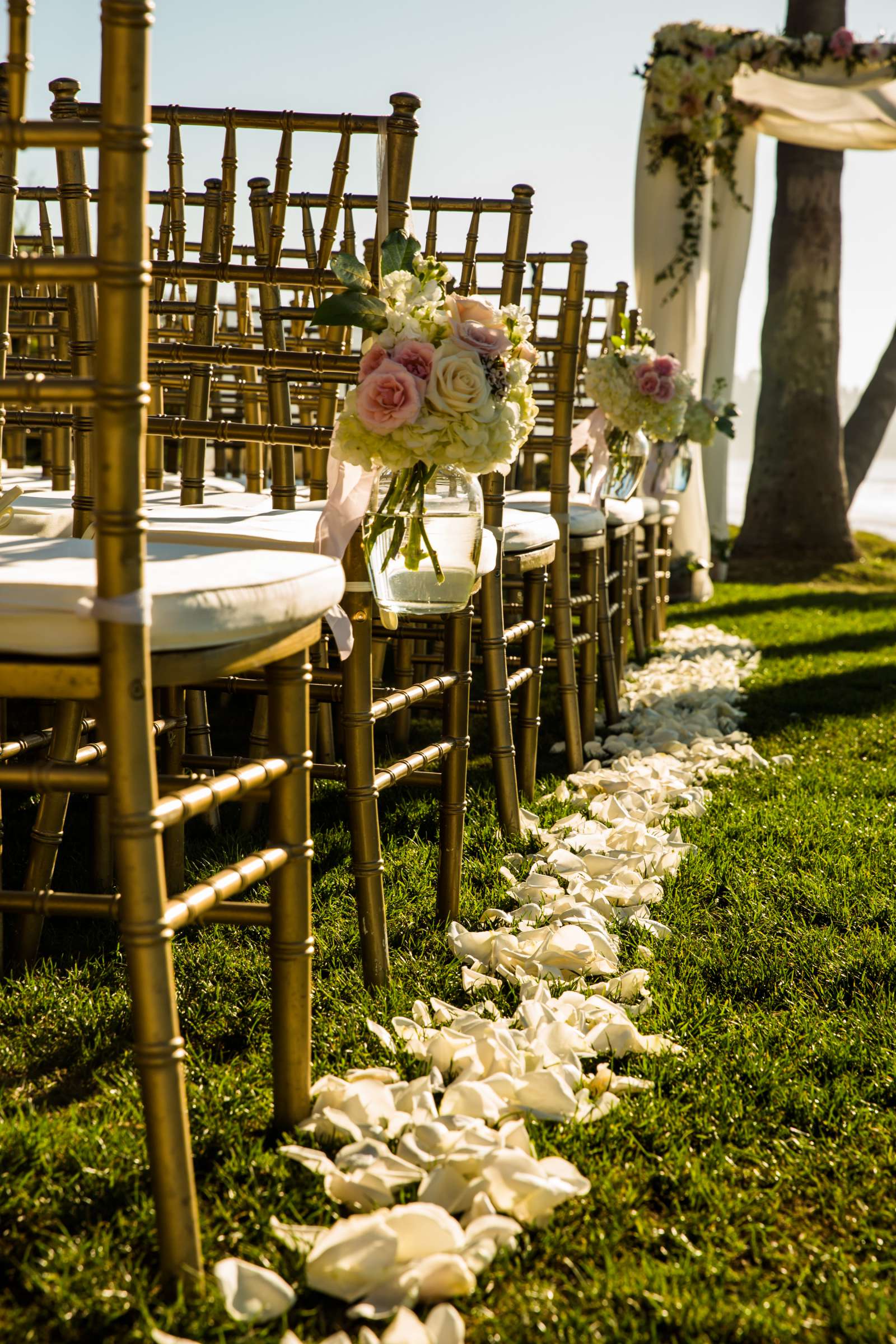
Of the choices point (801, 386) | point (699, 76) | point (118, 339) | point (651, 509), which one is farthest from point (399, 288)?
point (801, 386)

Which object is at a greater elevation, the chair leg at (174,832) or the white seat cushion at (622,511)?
the white seat cushion at (622,511)

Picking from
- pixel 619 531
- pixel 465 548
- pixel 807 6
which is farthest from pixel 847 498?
pixel 465 548

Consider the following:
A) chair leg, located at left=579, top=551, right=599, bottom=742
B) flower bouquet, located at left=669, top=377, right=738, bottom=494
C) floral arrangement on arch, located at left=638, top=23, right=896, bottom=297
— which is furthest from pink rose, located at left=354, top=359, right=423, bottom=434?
floral arrangement on arch, located at left=638, top=23, right=896, bottom=297

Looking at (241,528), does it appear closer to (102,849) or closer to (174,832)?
(174,832)

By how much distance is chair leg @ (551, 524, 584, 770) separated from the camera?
3.31m

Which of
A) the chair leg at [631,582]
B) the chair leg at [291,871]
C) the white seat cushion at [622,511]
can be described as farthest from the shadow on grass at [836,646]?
the chair leg at [291,871]

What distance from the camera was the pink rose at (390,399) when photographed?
65.4 inches

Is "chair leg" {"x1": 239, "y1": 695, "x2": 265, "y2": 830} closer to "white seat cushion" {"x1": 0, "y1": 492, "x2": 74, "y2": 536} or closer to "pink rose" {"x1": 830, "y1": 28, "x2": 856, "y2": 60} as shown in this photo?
"white seat cushion" {"x1": 0, "y1": 492, "x2": 74, "y2": 536}

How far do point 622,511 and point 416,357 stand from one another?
8.70 feet

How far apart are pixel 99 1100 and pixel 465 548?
98 centimetres

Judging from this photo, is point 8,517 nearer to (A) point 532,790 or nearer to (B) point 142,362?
(B) point 142,362

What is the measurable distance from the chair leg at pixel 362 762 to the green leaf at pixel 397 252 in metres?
0.41

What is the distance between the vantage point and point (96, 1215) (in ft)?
4.16

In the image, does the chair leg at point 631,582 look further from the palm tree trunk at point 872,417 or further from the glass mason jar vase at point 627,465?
the palm tree trunk at point 872,417
